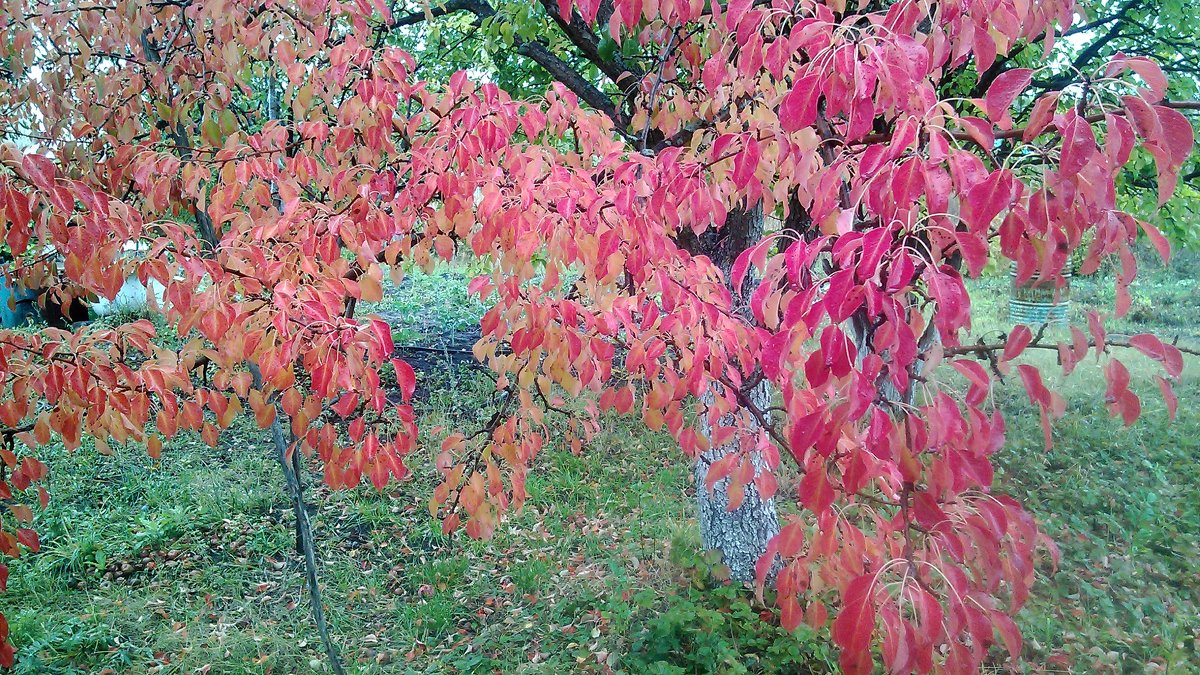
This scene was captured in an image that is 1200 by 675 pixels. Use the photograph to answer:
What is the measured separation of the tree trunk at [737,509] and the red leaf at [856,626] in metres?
2.45

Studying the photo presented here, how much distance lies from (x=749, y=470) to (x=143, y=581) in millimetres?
3726

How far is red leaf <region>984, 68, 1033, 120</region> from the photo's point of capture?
40.4 inches

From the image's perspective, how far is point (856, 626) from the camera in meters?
1.07

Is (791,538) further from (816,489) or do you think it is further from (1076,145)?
(1076,145)

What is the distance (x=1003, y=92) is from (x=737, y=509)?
2841mm

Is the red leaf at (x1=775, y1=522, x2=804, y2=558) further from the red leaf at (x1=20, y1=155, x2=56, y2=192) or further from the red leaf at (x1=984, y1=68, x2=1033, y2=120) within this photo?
the red leaf at (x1=20, y1=155, x2=56, y2=192)

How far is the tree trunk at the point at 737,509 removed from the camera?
3.58 metres

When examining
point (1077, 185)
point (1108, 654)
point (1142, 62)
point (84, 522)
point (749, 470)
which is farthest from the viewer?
point (84, 522)

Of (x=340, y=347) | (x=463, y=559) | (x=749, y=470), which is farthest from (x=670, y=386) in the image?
(x=463, y=559)

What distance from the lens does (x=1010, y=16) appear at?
4.29 feet

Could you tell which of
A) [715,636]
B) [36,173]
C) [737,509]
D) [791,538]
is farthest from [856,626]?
[737,509]

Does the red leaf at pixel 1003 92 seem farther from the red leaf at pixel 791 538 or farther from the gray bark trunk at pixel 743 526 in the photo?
the gray bark trunk at pixel 743 526

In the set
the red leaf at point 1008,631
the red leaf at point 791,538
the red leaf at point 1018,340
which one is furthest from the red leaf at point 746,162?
the red leaf at point 1008,631

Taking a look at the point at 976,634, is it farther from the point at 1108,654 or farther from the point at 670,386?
the point at 1108,654
